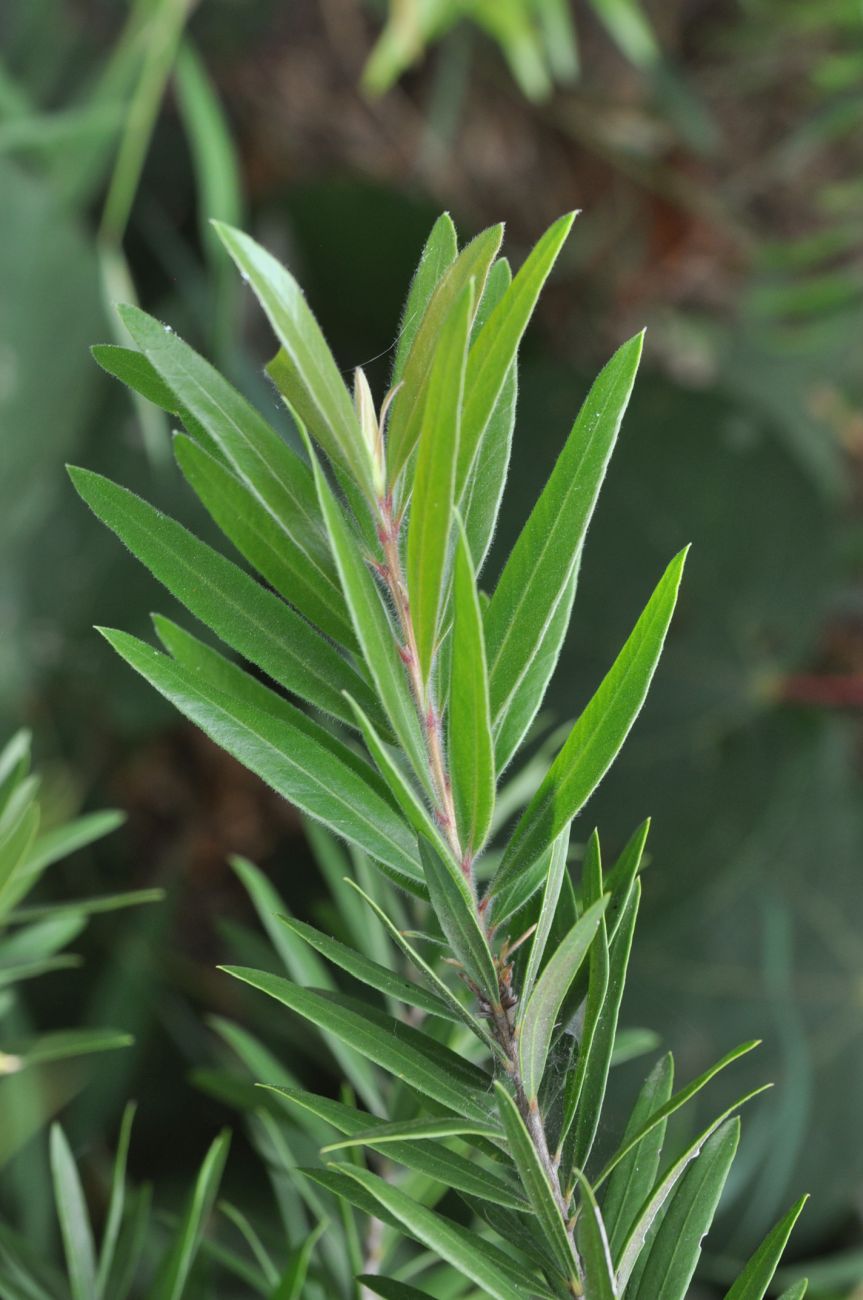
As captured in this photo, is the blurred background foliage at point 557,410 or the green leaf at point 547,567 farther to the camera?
the blurred background foliage at point 557,410

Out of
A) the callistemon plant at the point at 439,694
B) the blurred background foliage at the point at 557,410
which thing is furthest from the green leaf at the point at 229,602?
the blurred background foliage at the point at 557,410

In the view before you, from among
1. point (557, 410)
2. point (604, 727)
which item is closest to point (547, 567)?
point (604, 727)

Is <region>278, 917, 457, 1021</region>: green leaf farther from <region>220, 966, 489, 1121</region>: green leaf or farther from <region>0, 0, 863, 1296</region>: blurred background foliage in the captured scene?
<region>0, 0, 863, 1296</region>: blurred background foliage

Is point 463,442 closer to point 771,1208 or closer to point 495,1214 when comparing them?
point 495,1214

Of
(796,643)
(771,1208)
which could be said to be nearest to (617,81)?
(796,643)

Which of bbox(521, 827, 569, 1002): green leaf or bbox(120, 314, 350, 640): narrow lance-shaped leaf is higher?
bbox(120, 314, 350, 640): narrow lance-shaped leaf

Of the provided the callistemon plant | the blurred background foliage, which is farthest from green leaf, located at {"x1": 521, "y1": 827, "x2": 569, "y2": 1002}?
the blurred background foliage

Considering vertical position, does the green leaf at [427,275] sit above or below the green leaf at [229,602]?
above

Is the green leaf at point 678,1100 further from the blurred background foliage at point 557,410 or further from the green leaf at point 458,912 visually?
the blurred background foliage at point 557,410
